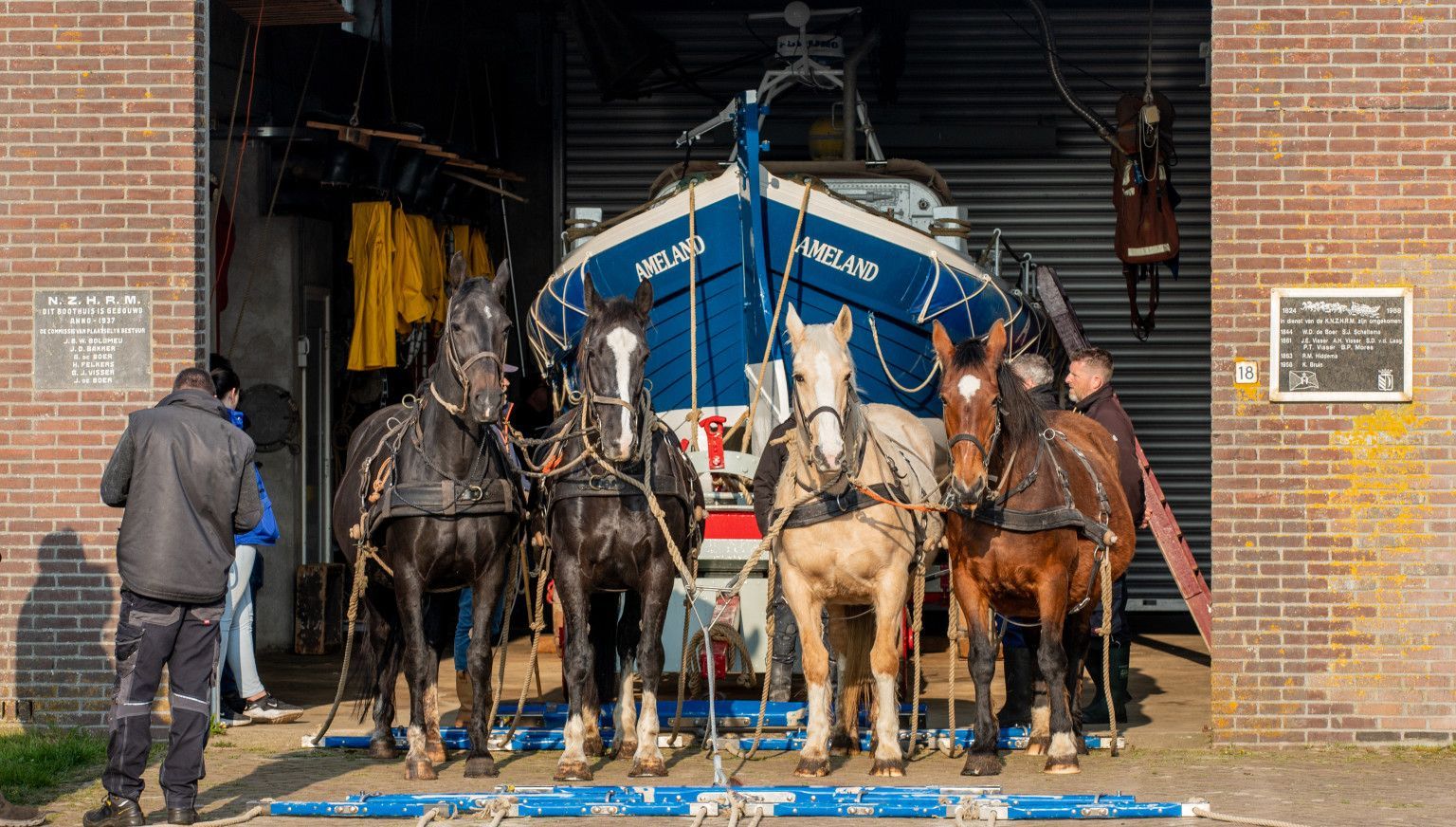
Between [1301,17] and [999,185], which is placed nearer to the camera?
[1301,17]

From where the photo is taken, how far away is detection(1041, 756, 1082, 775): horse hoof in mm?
8039

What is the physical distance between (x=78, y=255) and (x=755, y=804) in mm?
4780

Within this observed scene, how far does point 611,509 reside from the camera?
26.8 ft

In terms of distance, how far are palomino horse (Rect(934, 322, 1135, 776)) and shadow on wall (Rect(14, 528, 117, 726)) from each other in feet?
14.3

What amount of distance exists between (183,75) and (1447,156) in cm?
649

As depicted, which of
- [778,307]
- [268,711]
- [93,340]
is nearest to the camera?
[93,340]

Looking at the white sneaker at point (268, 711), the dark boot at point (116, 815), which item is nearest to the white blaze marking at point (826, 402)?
the dark boot at point (116, 815)

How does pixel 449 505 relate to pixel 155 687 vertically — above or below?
above

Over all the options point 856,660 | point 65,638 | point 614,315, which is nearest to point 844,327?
point 614,315

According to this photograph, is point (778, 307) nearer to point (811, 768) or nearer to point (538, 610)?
point (538, 610)

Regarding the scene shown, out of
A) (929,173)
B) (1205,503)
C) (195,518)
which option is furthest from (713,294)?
(1205,503)

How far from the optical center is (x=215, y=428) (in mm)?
7301

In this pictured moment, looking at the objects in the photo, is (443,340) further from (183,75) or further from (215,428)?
(183,75)

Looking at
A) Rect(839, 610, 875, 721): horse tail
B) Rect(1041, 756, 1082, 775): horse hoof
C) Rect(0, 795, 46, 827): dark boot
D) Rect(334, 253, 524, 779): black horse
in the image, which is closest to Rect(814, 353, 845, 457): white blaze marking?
Rect(839, 610, 875, 721): horse tail
